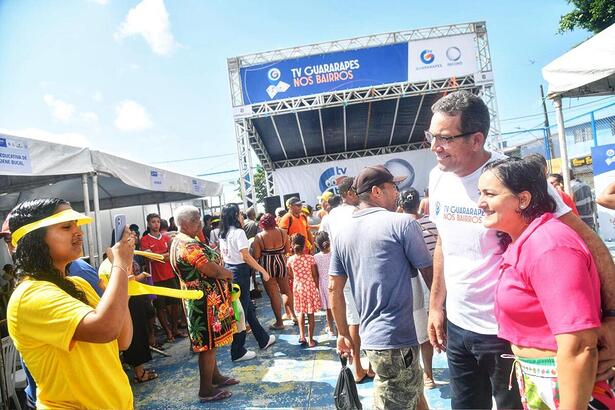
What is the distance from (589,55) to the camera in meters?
3.22

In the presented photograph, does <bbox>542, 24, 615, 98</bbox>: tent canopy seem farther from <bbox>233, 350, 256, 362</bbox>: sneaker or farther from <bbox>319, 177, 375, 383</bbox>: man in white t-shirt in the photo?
<bbox>233, 350, 256, 362</bbox>: sneaker

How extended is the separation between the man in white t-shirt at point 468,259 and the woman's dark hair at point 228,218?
315 cm

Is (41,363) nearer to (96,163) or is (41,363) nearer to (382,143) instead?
(96,163)

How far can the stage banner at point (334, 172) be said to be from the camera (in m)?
15.6

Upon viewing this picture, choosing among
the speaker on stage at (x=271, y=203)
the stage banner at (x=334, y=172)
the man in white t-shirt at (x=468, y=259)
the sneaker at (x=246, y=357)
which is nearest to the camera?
the man in white t-shirt at (x=468, y=259)

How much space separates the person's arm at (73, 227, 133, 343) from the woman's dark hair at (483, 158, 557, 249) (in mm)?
1459

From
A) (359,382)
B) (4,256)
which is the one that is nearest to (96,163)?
(359,382)

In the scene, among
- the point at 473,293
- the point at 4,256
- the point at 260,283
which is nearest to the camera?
the point at 473,293

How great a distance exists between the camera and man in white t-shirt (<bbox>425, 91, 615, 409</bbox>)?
1.68m

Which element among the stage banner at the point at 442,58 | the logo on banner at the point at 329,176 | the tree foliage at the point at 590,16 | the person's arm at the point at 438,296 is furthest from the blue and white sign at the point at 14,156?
the tree foliage at the point at 590,16

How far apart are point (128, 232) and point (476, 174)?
1.59m

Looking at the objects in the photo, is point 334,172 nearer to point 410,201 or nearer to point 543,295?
point 410,201

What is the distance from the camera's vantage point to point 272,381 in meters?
3.63

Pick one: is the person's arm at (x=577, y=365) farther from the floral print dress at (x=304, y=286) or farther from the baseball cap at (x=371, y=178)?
the floral print dress at (x=304, y=286)
